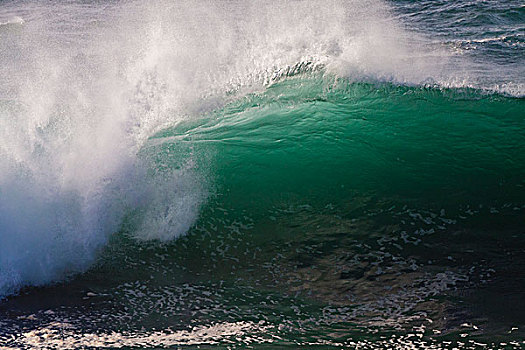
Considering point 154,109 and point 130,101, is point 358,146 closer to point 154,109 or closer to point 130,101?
point 154,109

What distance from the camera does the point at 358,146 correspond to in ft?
14.4

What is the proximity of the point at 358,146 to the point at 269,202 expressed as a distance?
0.95 meters

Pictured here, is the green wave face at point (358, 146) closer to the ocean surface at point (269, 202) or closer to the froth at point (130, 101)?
the ocean surface at point (269, 202)

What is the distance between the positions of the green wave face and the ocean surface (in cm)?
2

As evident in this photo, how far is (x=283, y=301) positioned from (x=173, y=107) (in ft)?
7.37

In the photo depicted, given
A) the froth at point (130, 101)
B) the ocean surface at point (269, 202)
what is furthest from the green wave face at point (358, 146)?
the froth at point (130, 101)

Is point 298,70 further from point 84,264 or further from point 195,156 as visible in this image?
point 84,264

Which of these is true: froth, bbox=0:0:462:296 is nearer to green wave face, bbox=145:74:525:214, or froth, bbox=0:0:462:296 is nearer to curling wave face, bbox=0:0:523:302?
curling wave face, bbox=0:0:523:302

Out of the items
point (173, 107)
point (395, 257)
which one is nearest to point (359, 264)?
point (395, 257)

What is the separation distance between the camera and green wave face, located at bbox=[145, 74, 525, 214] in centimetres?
405

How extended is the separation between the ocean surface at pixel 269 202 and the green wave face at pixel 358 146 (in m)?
0.02

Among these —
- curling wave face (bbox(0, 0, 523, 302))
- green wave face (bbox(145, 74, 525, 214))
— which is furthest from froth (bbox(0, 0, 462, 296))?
green wave face (bbox(145, 74, 525, 214))

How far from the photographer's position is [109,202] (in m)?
4.30

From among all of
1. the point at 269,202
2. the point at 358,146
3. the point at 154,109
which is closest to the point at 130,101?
the point at 154,109
